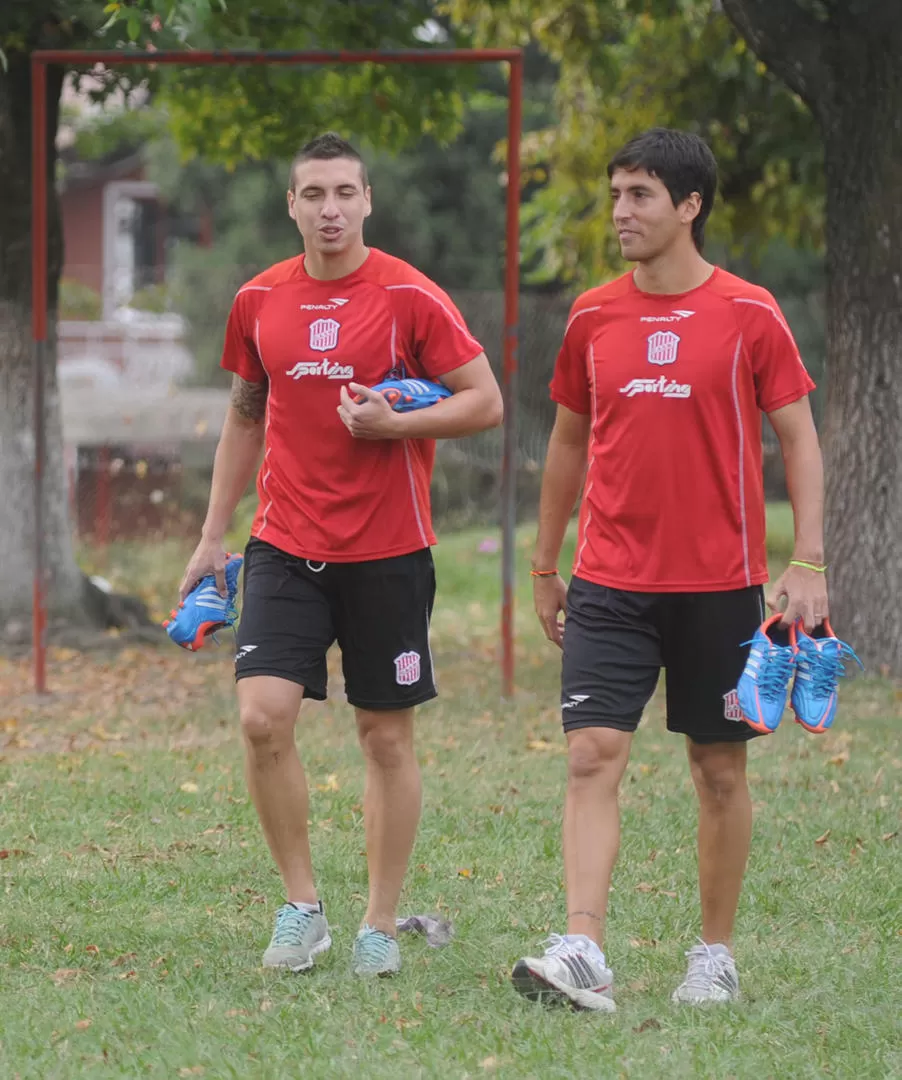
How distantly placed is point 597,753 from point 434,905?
1349 mm

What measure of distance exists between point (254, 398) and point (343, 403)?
0.50 meters

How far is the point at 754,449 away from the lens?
13.4ft

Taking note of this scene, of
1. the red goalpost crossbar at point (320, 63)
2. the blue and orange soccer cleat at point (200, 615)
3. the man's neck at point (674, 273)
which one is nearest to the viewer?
the man's neck at point (674, 273)

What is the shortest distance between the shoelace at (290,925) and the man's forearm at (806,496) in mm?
1568

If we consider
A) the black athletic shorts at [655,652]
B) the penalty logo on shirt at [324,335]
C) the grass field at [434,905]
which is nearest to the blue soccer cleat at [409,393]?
the penalty logo on shirt at [324,335]

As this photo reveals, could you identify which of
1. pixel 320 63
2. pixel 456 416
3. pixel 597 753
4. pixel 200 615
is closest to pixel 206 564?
pixel 200 615

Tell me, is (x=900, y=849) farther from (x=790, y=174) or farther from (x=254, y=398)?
(x=790, y=174)

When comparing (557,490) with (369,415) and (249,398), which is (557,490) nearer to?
(369,415)

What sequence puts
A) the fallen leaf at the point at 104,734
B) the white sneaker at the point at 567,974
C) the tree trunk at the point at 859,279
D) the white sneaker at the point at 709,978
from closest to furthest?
the white sneaker at the point at 567,974 → the white sneaker at the point at 709,978 → the fallen leaf at the point at 104,734 → the tree trunk at the point at 859,279

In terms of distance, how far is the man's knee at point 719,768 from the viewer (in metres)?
4.18

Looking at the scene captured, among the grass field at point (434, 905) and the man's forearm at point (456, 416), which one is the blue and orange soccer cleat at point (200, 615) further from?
the grass field at point (434, 905)

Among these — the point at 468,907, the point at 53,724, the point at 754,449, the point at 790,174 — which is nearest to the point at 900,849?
the point at 468,907

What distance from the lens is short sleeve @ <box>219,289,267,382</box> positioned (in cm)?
451

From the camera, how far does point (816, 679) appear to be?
4.00 metres
